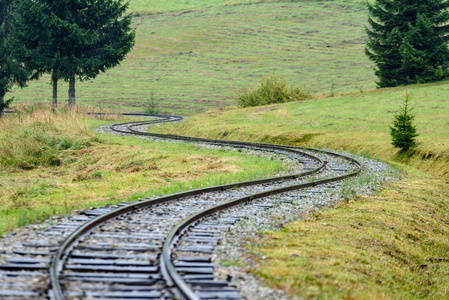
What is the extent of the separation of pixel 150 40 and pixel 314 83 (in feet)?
154

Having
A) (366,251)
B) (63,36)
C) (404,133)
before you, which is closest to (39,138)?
(366,251)

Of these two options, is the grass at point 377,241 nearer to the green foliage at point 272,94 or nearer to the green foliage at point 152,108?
the green foliage at point 272,94

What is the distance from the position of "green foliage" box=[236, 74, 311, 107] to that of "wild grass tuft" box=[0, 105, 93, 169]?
980 inches

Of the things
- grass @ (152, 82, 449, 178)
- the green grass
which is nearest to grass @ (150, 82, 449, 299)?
grass @ (152, 82, 449, 178)

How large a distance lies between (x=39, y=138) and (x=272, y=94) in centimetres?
2981

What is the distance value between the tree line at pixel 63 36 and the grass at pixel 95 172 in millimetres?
20691

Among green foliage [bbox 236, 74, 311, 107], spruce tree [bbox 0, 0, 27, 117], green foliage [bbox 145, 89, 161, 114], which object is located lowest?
green foliage [bbox 145, 89, 161, 114]

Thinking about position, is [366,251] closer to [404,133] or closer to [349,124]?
[404,133]

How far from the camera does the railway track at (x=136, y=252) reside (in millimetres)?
5914

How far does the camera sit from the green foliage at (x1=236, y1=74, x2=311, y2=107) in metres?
47.4

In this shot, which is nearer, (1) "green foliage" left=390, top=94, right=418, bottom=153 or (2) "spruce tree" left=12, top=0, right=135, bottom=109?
(1) "green foliage" left=390, top=94, right=418, bottom=153

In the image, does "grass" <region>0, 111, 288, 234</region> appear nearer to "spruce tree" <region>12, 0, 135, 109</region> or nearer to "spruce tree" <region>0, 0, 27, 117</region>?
"spruce tree" <region>0, 0, 27, 117</region>

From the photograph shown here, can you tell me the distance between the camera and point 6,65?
37562 mm

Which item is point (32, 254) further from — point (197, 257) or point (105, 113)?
point (105, 113)
